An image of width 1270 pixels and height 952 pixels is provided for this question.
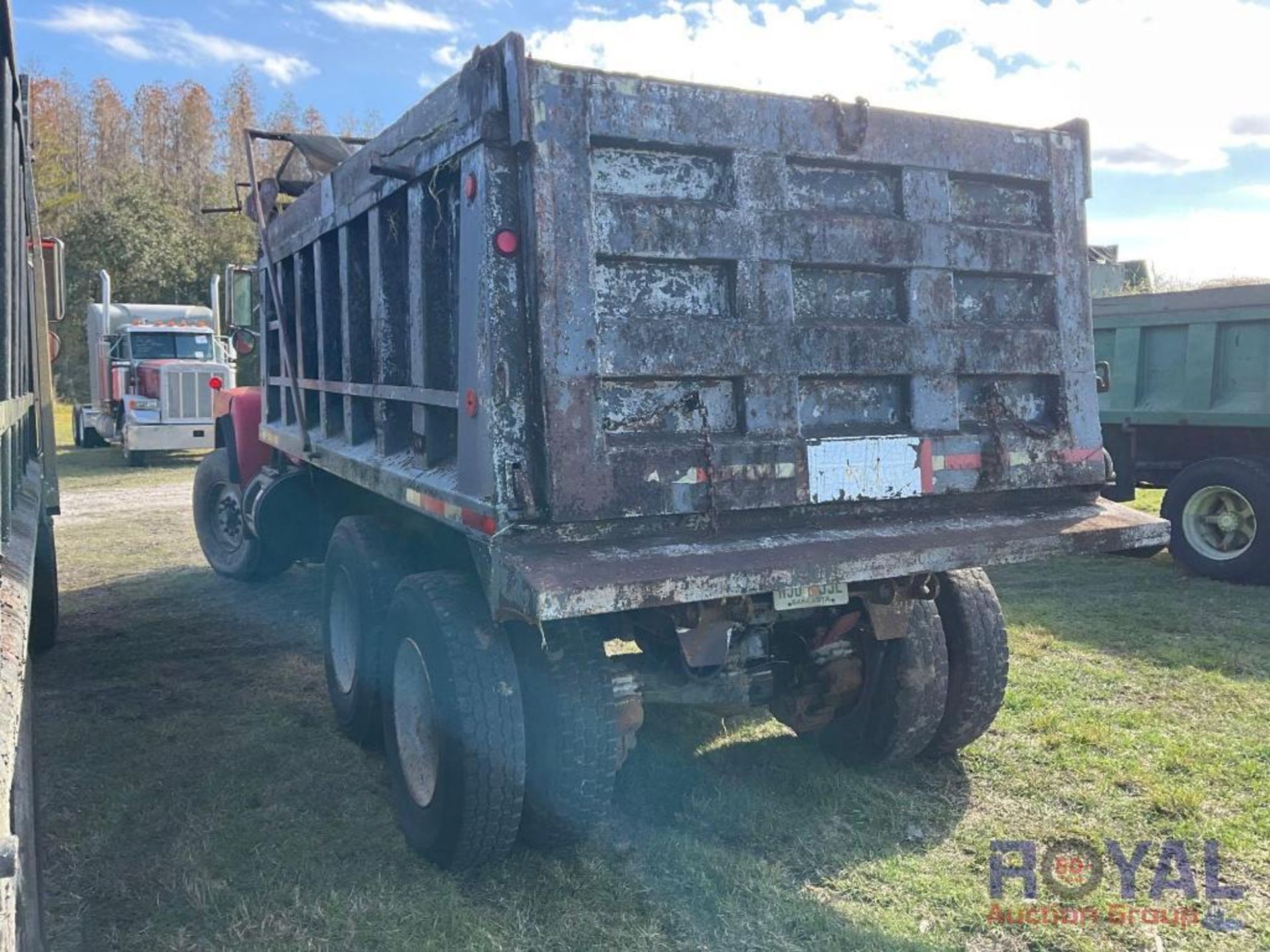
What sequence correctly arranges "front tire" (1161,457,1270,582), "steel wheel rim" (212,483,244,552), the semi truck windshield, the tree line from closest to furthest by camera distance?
1. "front tire" (1161,457,1270,582)
2. "steel wheel rim" (212,483,244,552)
3. the semi truck windshield
4. the tree line

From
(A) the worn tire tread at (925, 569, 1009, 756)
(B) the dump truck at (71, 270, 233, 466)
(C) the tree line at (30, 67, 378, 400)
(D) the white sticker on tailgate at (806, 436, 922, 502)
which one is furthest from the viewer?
(C) the tree line at (30, 67, 378, 400)

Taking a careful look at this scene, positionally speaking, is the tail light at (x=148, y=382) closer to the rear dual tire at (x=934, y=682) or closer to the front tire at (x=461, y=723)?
the front tire at (x=461, y=723)

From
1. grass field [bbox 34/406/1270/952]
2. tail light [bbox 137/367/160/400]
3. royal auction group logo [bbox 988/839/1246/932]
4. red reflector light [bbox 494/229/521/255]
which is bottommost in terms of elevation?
royal auction group logo [bbox 988/839/1246/932]

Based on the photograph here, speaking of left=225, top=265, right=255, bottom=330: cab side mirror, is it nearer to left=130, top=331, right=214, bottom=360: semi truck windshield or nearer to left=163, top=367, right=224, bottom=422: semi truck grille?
left=163, top=367, right=224, bottom=422: semi truck grille

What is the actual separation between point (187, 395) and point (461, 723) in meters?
15.1

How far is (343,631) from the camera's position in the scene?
482 centimetres

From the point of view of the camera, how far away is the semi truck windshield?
1777 centimetres

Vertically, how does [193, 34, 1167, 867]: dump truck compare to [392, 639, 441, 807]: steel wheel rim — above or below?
above

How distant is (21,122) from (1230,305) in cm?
788

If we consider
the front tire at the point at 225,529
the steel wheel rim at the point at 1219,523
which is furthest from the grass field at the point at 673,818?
the steel wheel rim at the point at 1219,523

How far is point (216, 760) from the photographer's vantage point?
179 inches

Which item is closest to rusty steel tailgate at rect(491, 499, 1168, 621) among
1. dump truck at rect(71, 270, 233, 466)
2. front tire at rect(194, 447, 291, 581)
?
front tire at rect(194, 447, 291, 581)

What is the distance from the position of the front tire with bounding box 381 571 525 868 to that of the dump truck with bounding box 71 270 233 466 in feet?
A: 42.5

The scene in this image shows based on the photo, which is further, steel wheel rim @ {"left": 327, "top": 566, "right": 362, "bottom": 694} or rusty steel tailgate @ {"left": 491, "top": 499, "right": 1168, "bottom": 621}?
steel wheel rim @ {"left": 327, "top": 566, "right": 362, "bottom": 694}
